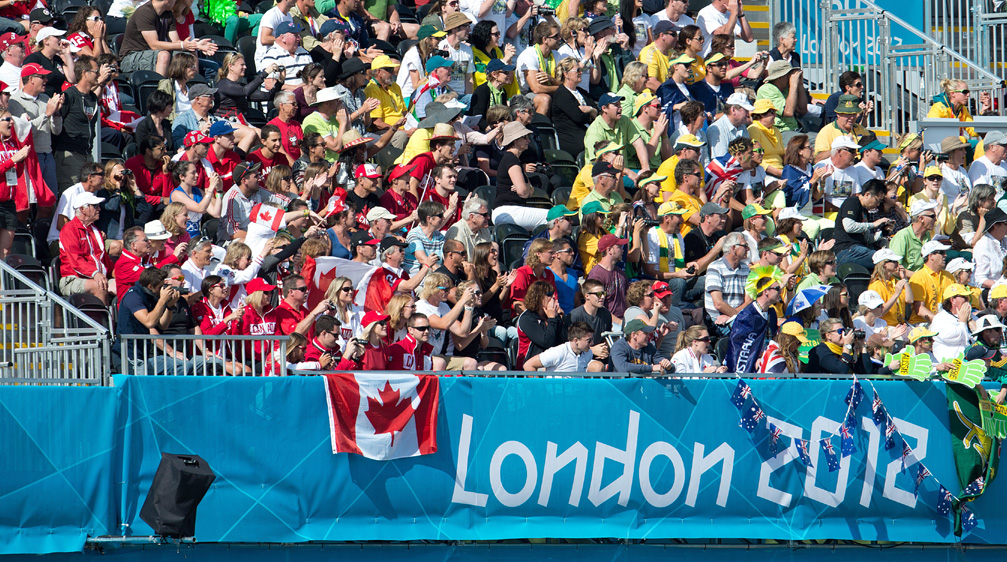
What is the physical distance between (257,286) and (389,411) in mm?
1535

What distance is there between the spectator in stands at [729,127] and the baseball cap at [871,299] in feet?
8.67

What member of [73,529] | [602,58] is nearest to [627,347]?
[73,529]

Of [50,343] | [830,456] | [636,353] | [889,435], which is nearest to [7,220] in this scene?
[50,343]

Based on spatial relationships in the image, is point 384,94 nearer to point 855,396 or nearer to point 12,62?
point 12,62

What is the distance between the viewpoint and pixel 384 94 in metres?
15.3

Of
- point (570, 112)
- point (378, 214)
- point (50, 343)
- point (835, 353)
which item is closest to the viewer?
point (50, 343)

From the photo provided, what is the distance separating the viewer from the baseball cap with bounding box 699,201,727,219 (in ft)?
47.1

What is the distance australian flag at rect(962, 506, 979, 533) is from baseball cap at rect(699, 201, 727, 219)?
3.76 m

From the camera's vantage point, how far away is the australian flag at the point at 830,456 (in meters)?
12.1

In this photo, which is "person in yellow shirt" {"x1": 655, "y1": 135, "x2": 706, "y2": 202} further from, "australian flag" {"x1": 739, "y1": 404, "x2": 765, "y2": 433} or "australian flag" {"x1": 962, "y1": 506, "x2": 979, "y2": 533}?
"australian flag" {"x1": 962, "y1": 506, "x2": 979, "y2": 533}

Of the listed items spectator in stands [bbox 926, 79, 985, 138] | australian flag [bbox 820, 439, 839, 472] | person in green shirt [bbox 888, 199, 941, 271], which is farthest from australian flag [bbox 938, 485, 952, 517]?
spectator in stands [bbox 926, 79, 985, 138]

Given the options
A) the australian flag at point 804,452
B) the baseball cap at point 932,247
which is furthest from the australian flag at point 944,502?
the baseball cap at point 932,247

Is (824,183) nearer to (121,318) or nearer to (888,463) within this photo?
(888,463)

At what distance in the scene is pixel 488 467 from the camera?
11602mm
